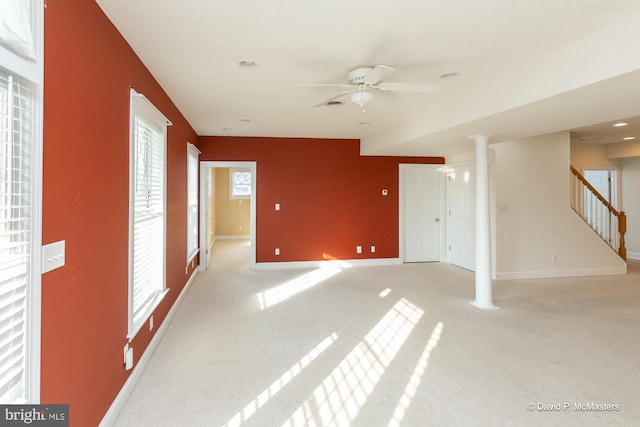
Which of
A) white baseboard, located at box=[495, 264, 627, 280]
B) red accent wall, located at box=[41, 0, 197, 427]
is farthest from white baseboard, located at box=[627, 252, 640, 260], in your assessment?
red accent wall, located at box=[41, 0, 197, 427]

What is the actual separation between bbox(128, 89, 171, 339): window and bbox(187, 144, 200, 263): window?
5.71ft

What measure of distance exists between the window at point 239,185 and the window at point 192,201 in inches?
180

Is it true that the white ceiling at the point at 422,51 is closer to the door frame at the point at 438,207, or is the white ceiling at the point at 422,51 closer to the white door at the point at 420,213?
the door frame at the point at 438,207

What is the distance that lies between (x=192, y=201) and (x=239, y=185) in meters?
5.01

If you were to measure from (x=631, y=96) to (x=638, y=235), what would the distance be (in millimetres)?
6703

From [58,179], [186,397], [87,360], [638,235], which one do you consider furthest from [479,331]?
[638,235]

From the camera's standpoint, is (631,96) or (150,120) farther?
(150,120)

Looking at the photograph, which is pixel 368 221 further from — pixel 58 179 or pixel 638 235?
pixel 638 235

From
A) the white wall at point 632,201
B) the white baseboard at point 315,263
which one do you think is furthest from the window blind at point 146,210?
the white wall at point 632,201

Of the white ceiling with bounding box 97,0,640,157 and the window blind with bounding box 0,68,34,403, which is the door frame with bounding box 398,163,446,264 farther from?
the window blind with bounding box 0,68,34,403

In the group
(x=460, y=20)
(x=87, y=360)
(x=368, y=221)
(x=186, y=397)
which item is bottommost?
(x=186, y=397)

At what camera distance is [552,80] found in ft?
8.46

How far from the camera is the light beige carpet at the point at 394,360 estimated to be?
209 cm

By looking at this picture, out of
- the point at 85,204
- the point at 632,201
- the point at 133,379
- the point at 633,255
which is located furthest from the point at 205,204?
the point at 633,255
